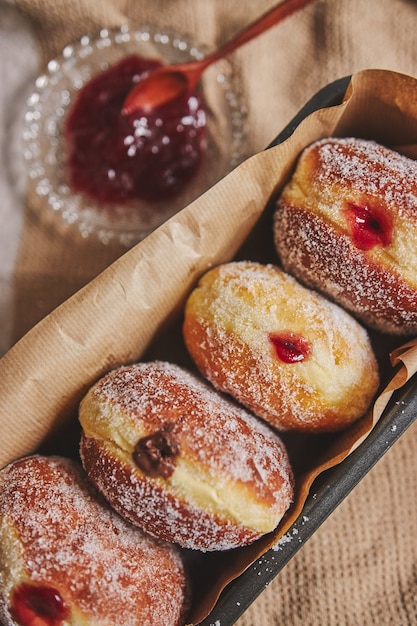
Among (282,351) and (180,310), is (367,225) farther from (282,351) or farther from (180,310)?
(180,310)

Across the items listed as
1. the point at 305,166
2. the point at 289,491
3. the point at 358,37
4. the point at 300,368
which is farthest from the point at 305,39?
the point at 289,491

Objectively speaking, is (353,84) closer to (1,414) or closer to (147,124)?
(147,124)

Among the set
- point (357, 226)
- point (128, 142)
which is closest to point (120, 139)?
point (128, 142)

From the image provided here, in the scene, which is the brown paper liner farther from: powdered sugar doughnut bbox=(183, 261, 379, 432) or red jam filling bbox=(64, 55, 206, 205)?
red jam filling bbox=(64, 55, 206, 205)

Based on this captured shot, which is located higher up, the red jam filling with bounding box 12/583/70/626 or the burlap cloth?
the burlap cloth

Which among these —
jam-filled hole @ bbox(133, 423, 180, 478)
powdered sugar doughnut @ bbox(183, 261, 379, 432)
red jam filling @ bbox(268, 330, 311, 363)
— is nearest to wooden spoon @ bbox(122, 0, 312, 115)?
powdered sugar doughnut @ bbox(183, 261, 379, 432)

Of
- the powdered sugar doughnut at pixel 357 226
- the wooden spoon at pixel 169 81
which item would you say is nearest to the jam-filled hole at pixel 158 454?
the powdered sugar doughnut at pixel 357 226
